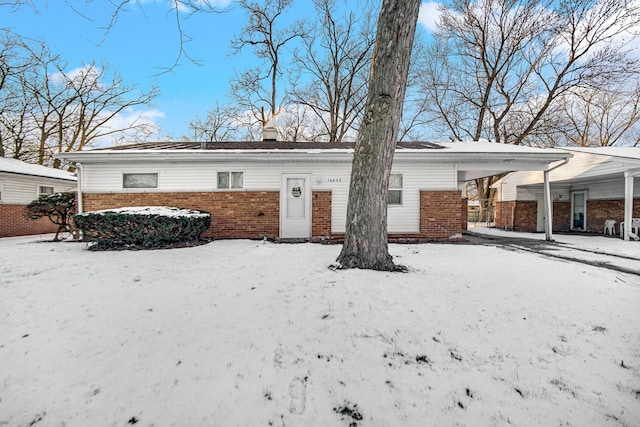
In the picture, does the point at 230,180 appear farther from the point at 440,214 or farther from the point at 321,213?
the point at 440,214

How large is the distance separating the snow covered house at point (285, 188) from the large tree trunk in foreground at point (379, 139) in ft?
13.5

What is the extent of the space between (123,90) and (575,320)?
2749cm

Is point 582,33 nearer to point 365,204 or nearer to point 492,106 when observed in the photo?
point 492,106

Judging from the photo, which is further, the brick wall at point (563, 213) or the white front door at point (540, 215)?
the white front door at point (540, 215)

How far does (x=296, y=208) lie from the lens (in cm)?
878

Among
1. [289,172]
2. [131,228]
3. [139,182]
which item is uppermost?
[289,172]

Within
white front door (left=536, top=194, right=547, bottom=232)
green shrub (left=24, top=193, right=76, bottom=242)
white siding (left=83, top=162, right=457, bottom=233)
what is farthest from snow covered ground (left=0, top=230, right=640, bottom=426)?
white front door (left=536, top=194, right=547, bottom=232)

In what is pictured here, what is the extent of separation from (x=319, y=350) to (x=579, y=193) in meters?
16.7

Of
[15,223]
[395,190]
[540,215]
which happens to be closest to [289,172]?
[395,190]

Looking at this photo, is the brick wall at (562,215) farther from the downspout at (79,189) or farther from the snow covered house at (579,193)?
the downspout at (79,189)

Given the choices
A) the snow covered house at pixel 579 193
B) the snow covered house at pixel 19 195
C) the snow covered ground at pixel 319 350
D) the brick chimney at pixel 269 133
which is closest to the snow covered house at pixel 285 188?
the snow covered house at pixel 579 193

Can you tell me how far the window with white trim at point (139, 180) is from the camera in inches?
339

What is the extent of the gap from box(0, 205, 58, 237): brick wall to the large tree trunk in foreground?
48.7 feet

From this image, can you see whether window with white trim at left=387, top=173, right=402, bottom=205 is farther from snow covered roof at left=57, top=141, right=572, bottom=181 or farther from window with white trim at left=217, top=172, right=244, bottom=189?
window with white trim at left=217, top=172, right=244, bottom=189
